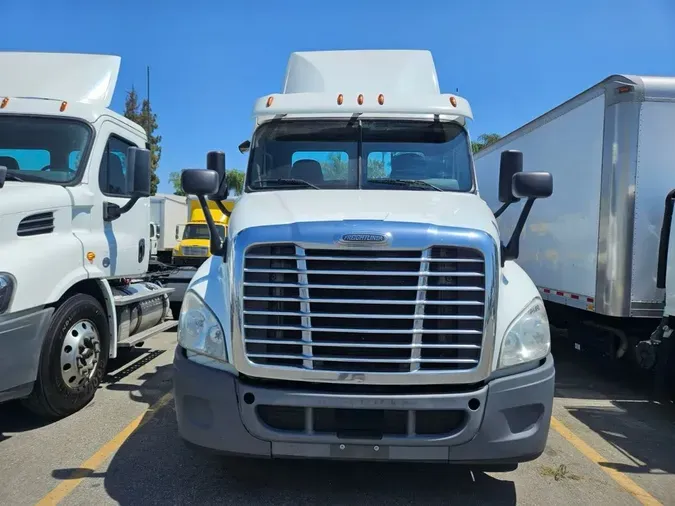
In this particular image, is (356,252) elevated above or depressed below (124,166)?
below

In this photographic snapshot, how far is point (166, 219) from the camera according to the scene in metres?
24.2

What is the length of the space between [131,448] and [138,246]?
2.85m

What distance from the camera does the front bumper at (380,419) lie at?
3.13 m

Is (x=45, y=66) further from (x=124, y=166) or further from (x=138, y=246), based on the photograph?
(x=138, y=246)

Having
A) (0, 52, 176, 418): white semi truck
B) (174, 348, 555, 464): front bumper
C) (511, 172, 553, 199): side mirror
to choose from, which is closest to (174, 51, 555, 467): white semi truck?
(174, 348, 555, 464): front bumper

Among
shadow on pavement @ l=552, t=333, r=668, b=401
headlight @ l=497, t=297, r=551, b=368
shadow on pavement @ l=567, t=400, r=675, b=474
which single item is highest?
headlight @ l=497, t=297, r=551, b=368

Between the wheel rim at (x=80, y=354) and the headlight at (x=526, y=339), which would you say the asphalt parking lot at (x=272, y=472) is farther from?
the headlight at (x=526, y=339)

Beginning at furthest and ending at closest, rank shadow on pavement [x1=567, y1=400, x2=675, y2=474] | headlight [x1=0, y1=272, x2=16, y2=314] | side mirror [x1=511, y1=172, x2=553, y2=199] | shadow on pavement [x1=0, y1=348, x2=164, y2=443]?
shadow on pavement [x1=0, y1=348, x2=164, y2=443] < shadow on pavement [x1=567, y1=400, x2=675, y2=474] < headlight [x1=0, y1=272, x2=16, y2=314] < side mirror [x1=511, y1=172, x2=553, y2=199]

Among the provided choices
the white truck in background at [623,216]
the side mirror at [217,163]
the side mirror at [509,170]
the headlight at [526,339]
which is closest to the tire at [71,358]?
the side mirror at [217,163]

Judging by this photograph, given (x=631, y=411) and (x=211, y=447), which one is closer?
(x=211, y=447)

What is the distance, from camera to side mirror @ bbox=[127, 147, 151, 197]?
5488mm

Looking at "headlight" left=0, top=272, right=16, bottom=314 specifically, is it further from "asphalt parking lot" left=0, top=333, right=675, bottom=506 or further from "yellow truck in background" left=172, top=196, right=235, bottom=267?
"yellow truck in background" left=172, top=196, right=235, bottom=267

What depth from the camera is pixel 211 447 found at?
A: 3256 millimetres

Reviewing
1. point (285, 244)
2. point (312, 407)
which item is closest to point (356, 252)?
point (285, 244)
